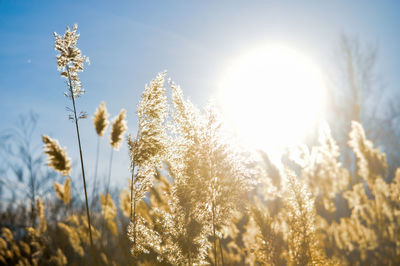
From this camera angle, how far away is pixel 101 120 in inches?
86.7

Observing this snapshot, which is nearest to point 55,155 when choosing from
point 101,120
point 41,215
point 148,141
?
point 101,120

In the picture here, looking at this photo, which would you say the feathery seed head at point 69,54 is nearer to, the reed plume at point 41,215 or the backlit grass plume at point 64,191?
the backlit grass plume at point 64,191

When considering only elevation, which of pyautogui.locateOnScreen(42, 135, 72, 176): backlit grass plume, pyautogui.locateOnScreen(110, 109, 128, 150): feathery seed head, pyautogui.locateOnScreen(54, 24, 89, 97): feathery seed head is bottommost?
pyautogui.locateOnScreen(42, 135, 72, 176): backlit grass plume

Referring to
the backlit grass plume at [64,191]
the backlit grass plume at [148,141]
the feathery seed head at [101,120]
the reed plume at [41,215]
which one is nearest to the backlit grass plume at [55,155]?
the feathery seed head at [101,120]

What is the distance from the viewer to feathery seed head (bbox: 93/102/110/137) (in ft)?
7.17

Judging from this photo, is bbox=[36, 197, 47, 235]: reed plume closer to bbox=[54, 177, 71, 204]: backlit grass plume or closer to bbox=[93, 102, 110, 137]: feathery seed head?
bbox=[54, 177, 71, 204]: backlit grass plume

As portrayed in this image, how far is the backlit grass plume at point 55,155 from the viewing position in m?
2.08

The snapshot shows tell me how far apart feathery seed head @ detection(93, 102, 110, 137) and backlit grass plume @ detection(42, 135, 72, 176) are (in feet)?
1.07

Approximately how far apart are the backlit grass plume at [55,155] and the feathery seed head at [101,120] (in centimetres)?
32

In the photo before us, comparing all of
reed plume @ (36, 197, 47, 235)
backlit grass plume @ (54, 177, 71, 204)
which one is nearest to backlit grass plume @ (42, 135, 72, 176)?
backlit grass plume @ (54, 177, 71, 204)

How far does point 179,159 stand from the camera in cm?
212

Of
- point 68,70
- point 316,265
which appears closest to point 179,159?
point 68,70

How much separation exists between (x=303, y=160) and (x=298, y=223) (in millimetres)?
2012

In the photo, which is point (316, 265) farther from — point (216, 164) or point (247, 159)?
point (216, 164)
